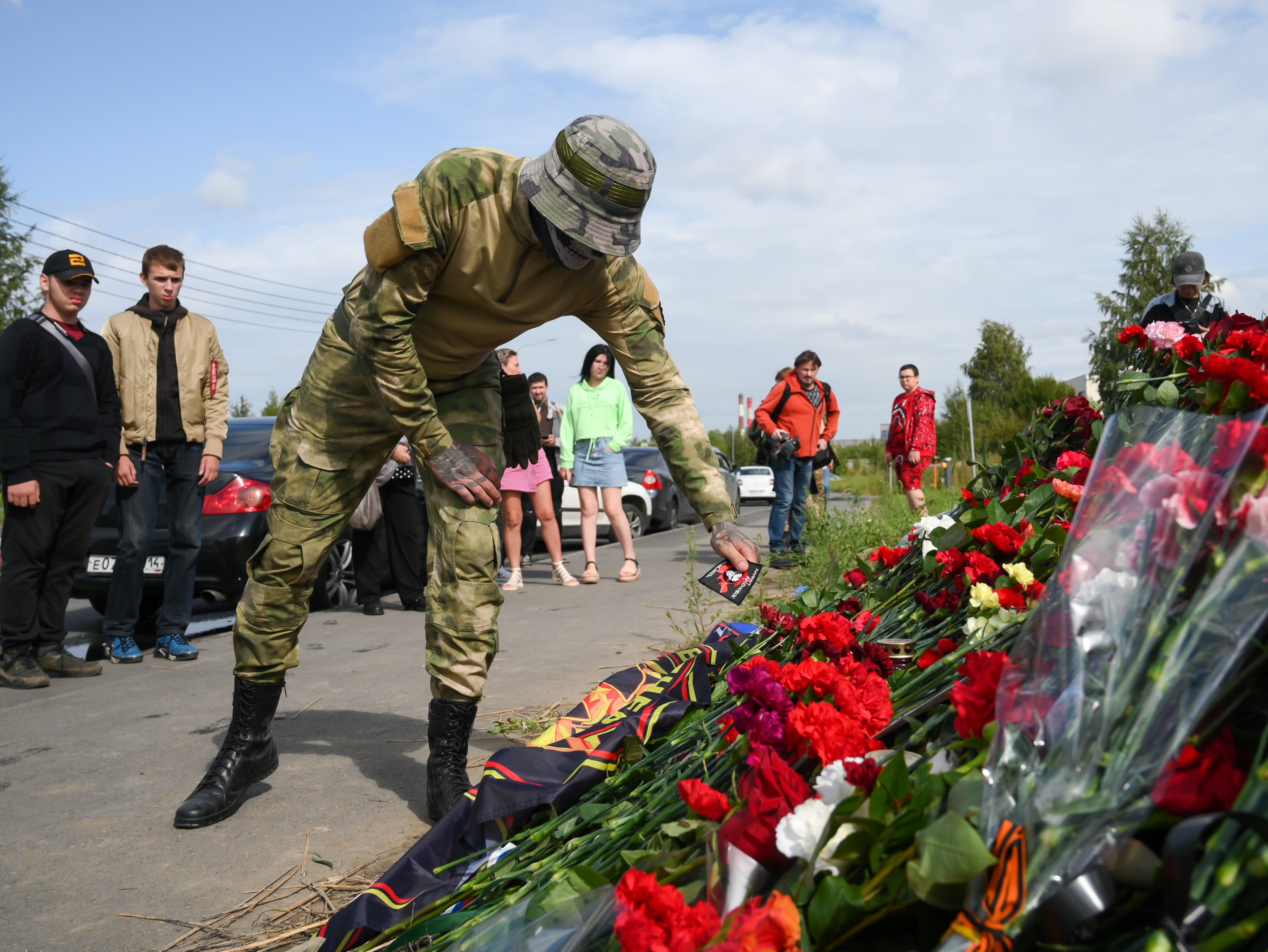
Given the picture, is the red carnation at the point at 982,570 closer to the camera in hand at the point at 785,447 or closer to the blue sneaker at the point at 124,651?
the blue sneaker at the point at 124,651

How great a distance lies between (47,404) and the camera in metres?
5.13

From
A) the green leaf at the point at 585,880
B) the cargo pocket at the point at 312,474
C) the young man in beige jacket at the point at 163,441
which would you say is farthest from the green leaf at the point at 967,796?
the young man in beige jacket at the point at 163,441

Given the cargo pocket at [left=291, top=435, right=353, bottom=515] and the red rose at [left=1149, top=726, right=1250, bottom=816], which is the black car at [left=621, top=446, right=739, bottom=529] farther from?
the red rose at [left=1149, top=726, right=1250, bottom=816]

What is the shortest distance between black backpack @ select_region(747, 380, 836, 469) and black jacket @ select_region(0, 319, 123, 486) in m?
5.88

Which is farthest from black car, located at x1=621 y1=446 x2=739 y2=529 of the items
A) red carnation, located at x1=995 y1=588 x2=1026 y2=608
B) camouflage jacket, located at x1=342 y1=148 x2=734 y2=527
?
red carnation, located at x1=995 y1=588 x2=1026 y2=608

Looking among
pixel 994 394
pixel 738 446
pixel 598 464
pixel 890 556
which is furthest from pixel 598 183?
pixel 738 446

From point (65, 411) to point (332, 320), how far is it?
8.72ft

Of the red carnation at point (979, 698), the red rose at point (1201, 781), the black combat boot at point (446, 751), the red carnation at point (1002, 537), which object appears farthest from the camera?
the black combat boot at point (446, 751)

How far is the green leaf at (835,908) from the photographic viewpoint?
1.23m

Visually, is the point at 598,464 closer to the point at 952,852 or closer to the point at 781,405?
the point at 781,405

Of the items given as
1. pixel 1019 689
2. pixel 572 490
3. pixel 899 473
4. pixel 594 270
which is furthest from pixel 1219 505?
pixel 572 490

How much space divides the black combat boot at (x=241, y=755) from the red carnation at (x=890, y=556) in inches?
78.7

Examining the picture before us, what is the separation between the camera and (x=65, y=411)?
5164 mm

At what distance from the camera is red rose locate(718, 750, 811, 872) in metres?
1.40
